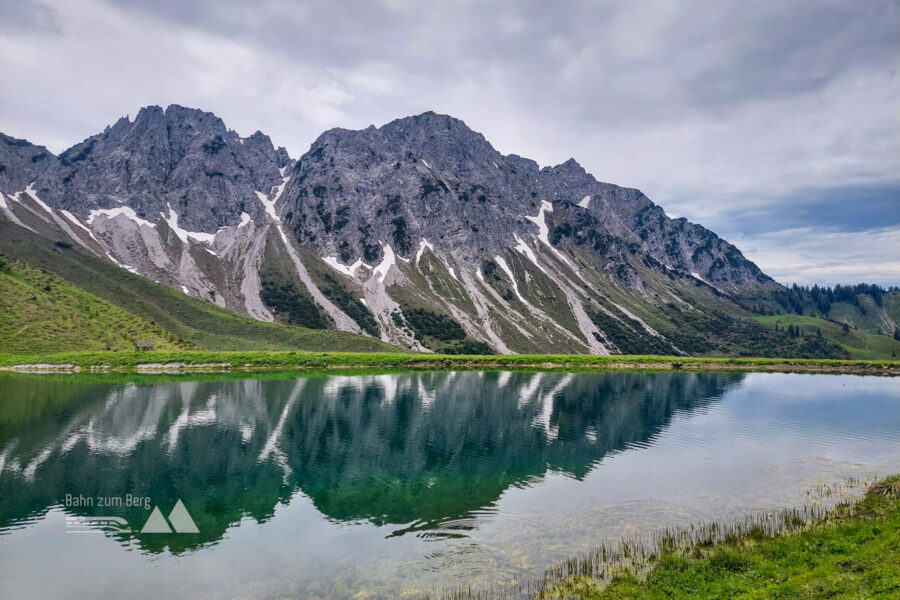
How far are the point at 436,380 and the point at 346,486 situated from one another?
74964 mm

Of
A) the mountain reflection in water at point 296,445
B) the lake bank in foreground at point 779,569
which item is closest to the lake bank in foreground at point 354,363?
the mountain reflection in water at point 296,445

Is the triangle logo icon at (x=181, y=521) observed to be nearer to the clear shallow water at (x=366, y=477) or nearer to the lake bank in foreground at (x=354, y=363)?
the clear shallow water at (x=366, y=477)

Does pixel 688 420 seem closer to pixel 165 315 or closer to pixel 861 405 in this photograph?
pixel 861 405

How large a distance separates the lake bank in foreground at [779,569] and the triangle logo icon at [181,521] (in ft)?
68.7

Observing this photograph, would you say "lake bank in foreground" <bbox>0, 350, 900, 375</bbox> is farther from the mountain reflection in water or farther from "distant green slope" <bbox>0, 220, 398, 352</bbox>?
"distant green slope" <bbox>0, 220, 398, 352</bbox>

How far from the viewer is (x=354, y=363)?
5320 inches

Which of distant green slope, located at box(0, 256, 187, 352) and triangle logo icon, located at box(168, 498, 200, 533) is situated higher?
distant green slope, located at box(0, 256, 187, 352)

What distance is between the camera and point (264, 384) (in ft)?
307

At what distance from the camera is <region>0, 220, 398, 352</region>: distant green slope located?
151 meters

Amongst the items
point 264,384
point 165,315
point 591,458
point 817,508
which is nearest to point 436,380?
point 264,384

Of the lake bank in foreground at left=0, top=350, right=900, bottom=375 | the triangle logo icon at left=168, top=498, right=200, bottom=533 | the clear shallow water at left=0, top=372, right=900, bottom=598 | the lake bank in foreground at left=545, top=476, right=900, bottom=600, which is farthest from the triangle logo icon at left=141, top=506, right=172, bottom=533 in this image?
the lake bank in foreground at left=0, top=350, right=900, bottom=375

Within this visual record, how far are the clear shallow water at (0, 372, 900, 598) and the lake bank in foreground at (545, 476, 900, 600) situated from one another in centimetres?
423

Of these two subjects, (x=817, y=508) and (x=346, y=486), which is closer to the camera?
(x=817, y=508)

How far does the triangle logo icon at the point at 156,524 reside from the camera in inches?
1105
